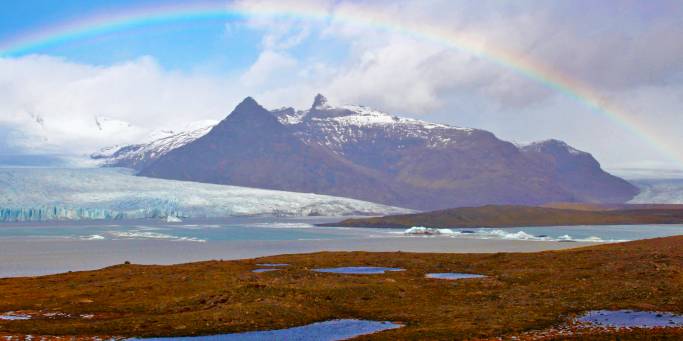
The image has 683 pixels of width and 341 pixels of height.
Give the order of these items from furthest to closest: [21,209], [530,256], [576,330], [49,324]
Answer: [21,209]
[530,256]
[49,324]
[576,330]

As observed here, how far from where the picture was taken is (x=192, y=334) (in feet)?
107

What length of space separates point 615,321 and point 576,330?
330cm

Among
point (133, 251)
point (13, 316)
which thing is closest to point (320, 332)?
point (13, 316)

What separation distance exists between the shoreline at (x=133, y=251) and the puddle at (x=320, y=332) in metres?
51.1

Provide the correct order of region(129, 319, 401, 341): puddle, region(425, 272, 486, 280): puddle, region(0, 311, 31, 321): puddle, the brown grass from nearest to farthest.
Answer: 1. region(129, 319, 401, 341): puddle
2. the brown grass
3. region(0, 311, 31, 321): puddle
4. region(425, 272, 486, 280): puddle

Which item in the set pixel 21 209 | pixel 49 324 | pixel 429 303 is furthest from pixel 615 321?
pixel 21 209

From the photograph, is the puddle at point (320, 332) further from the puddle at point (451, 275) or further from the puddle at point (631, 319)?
the puddle at point (451, 275)

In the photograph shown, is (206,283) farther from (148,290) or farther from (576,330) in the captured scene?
(576,330)

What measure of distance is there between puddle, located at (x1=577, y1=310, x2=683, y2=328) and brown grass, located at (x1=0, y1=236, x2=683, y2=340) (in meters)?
1.18

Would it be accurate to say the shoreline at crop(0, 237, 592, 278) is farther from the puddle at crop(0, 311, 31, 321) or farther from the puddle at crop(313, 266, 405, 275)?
the puddle at crop(0, 311, 31, 321)

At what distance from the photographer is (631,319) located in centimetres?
3350

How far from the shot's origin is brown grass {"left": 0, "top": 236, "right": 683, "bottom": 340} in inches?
1334

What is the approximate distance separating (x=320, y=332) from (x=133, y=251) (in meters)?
88.3

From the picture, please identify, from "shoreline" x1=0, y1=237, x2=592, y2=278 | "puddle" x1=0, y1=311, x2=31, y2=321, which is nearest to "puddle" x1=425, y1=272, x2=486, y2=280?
"puddle" x1=0, y1=311, x2=31, y2=321
